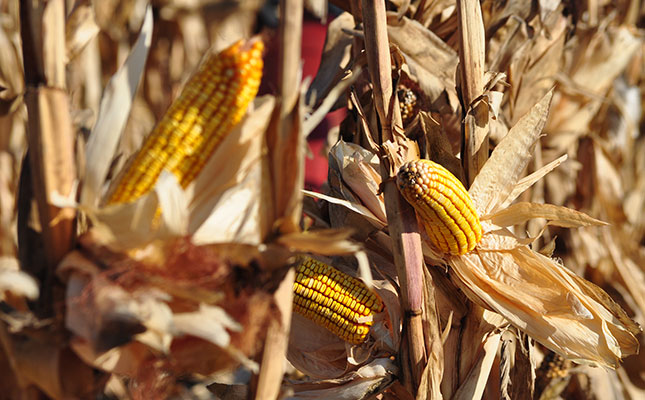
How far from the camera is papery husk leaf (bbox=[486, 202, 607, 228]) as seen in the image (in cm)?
95

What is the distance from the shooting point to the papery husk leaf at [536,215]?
37.5 inches

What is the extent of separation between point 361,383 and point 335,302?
116 mm

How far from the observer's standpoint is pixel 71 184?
64cm

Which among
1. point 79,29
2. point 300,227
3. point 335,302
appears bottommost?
point 335,302

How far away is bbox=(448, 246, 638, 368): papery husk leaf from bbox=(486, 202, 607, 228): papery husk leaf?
53mm

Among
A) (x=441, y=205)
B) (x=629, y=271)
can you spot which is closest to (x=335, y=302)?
(x=441, y=205)

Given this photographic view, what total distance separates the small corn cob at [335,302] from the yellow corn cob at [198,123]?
300mm

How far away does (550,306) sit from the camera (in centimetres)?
92

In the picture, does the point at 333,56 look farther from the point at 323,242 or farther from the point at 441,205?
the point at 323,242

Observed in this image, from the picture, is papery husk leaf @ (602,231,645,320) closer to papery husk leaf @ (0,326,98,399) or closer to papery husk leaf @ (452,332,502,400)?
papery husk leaf @ (452,332,502,400)

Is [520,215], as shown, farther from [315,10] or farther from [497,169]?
[315,10]

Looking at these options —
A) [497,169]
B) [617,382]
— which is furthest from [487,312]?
[617,382]

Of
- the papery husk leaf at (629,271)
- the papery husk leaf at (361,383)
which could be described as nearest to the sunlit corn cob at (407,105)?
the papery husk leaf at (361,383)

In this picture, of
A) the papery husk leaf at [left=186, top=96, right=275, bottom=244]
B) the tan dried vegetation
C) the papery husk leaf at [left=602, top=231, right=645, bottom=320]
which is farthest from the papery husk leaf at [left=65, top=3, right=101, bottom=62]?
the papery husk leaf at [left=602, top=231, right=645, bottom=320]
